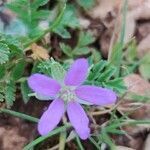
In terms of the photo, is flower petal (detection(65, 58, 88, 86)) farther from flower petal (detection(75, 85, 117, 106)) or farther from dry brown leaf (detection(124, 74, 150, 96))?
dry brown leaf (detection(124, 74, 150, 96))

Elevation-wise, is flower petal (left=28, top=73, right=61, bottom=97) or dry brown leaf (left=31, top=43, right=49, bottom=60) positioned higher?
flower petal (left=28, top=73, right=61, bottom=97)

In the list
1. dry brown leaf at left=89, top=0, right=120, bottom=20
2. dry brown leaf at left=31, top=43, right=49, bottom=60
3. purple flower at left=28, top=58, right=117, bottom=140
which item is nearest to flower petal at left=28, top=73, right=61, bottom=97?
purple flower at left=28, top=58, right=117, bottom=140

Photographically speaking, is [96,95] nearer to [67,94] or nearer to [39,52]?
[67,94]

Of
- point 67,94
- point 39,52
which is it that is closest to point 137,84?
point 39,52

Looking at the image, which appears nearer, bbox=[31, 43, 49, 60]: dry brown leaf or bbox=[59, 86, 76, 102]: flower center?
bbox=[59, 86, 76, 102]: flower center

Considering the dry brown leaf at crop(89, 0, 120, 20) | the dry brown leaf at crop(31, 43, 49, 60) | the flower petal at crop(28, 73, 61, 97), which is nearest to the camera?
the flower petal at crop(28, 73, 61, 97)

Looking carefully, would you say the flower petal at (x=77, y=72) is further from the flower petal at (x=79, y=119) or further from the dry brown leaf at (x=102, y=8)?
the dry brown leaf at (x=102, y=8)
